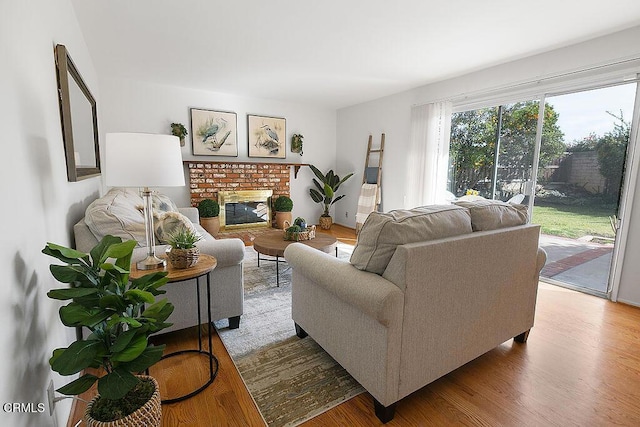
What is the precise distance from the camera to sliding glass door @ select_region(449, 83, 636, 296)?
279cm

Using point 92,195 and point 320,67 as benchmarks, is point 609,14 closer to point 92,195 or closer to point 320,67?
point 320,67

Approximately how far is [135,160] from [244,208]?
411cm

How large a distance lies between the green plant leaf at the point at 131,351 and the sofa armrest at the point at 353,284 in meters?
0.81

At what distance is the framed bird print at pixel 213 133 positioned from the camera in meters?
4.90

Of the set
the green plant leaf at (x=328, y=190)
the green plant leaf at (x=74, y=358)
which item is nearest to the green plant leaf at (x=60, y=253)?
the green plant leaf at (x=74, y=358)

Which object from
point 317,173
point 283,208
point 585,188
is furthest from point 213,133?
point 585,188

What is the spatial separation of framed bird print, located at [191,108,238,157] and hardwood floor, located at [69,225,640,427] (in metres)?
3.56

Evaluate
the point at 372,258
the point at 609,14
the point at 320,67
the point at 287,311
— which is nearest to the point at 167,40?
the point at 320,67

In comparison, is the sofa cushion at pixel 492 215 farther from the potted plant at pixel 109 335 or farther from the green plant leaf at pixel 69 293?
the green plant leaf at pixel 69 293

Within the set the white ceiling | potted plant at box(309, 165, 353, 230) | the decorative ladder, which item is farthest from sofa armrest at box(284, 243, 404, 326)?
potted plant at box(309, 165, 353, 230)

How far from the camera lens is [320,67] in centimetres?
365

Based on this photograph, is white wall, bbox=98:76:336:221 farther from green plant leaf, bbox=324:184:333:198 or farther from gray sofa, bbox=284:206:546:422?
gray sofa, bbox=284:206:546:422

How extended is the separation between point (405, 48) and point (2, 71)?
9.88 feet

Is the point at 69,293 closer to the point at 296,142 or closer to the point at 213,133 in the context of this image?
the point at 213,133
